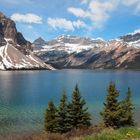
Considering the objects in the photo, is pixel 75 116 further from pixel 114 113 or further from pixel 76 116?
pixel 114 113

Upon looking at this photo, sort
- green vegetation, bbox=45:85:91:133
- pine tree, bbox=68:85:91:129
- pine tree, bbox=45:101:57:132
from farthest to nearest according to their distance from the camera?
pine tree, bbox=68:85:91:129 → green vegetation, bbox=45:85:91:133 → pine tree, bbox=45:101:57:132

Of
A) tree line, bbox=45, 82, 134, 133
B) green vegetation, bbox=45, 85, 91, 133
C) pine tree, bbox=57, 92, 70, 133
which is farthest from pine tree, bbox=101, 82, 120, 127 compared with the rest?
pine tree, bbox=57, 92, 70, 133

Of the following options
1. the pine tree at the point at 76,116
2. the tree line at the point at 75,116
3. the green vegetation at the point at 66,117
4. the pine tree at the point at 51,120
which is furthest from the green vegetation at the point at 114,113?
the pine tree at the point at 51,120

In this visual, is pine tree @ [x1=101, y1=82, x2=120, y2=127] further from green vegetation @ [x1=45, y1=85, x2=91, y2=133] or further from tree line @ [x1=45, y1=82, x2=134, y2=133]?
green vegetation @ [x1=45, y1=85, x2=91, y2=133]

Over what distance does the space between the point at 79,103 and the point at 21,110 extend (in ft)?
120

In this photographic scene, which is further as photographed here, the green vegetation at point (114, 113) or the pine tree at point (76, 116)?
the green vegetation at point (114, 113)

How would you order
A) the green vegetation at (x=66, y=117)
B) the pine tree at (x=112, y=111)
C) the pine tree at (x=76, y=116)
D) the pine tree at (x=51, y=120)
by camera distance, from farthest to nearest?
the pine tree at (x=112, y=111) < the pine tree at (x=76, y=116) < the green vegetation at (x=66, y=117) < the pine tree at (x=51, y=120)

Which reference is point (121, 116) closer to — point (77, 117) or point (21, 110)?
point (77, 117)

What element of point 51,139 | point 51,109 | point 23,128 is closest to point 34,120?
point 23,128

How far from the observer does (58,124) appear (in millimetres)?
39969

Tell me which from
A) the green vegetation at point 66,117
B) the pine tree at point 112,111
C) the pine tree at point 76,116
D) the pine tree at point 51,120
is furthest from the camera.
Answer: the pine tree at point 112,111

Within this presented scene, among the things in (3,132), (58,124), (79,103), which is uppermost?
(79,103)

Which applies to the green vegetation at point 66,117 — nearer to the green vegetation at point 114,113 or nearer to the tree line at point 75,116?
the tree line at point 75,116

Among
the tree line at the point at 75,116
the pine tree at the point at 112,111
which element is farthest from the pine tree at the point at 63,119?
Result: the pine tree at the point at 112,111
